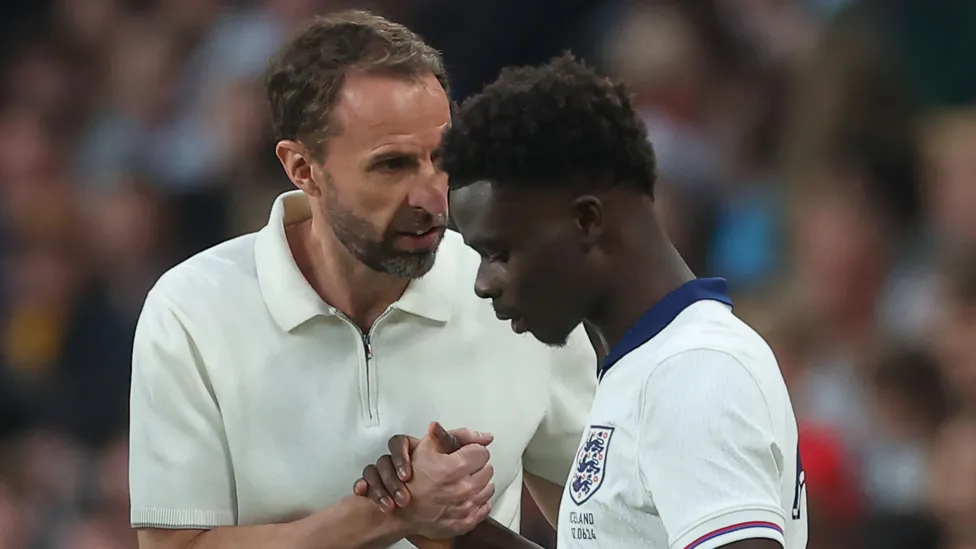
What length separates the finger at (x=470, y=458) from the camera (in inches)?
95.7

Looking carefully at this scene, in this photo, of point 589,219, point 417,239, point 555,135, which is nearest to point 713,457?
point 589,219

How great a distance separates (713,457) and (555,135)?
47 cm

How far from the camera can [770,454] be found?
6.13 feet

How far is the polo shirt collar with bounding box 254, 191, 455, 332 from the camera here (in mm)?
2662

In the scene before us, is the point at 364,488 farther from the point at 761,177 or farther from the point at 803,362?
the point at 761,177

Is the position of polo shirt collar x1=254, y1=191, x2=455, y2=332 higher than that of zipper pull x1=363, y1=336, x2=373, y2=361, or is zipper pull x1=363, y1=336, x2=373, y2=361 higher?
polo shirt collar x1=254, y1=191, x2=455, y2=332

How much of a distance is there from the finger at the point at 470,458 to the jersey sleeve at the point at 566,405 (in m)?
0.36

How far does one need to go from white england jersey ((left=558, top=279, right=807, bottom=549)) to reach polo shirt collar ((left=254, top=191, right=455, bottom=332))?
656 millimetres

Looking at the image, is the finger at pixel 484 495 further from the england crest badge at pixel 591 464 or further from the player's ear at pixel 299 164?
the player's ear at pixel 299 164

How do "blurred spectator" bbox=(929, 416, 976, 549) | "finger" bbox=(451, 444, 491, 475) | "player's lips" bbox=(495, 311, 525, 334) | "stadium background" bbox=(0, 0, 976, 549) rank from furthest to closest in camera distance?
"stadium background" bbox=(0, 0, 976, 549), "blurred spectator" bbox=(929, 416, 976, 549), "finger" bbox=(451, 444, 491, 475), "player's lips" bbox=(495, 311, 525, 334)

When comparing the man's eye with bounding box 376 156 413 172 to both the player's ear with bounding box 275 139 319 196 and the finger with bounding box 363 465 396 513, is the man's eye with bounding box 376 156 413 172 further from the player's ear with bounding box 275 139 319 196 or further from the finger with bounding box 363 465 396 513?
the finger with bounding box 363 465 396 513

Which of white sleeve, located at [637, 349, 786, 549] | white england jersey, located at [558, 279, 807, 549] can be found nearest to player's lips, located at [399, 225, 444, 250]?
white england jersey, located at [558, 279, 807, 549]

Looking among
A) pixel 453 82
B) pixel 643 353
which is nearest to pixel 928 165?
pixel 453 82

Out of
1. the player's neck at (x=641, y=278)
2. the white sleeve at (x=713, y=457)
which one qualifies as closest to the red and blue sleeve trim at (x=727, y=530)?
the white sleeve at (x=713, y=457)
